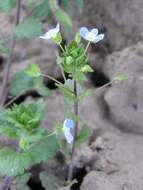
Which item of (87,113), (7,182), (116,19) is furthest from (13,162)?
(116,19)

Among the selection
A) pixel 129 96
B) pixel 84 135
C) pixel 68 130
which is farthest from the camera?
pixel 129 96

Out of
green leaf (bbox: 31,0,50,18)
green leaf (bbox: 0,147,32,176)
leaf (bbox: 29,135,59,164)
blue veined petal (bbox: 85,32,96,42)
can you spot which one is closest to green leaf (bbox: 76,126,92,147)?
leaf (bbox: 29,135,59,164)

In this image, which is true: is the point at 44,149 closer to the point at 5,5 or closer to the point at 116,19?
the point at 5,5

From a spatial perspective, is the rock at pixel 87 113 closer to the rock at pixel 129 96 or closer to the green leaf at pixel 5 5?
the rock at pixel 129 96

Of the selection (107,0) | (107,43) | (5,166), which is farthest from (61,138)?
(107,0)

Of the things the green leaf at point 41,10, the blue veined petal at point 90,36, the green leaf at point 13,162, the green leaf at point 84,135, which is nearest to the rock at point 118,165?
the green leaf at point 84,135

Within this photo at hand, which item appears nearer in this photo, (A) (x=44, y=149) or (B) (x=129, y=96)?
(A) (x=44, y=149)

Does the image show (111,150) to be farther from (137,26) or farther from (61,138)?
(137,26)
